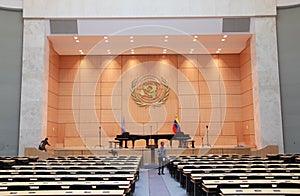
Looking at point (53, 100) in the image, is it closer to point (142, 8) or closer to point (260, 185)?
point (142, 8)

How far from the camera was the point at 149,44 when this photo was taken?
2152cm

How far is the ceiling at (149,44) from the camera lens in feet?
64.9

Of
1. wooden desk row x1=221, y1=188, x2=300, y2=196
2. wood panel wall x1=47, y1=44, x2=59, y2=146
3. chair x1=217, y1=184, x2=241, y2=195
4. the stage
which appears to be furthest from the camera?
wood panel wall x1=47, y1=44, x2=59, y2=146

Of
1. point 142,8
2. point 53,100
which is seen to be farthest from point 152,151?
point 53,100

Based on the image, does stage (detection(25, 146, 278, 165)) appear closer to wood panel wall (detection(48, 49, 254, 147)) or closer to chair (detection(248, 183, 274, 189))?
wood panel wall (detection(48, 49, 254, 147))

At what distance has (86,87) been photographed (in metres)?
23.2

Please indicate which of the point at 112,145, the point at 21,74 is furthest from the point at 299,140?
the point at 21,74

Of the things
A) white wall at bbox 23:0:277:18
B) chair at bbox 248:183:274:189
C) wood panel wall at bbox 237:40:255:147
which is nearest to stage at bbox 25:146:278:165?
wood panel wall at bbox 237:40:255:147

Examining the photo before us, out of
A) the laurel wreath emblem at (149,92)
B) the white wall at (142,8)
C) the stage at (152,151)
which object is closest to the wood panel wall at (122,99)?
the laurel wreath emblem at (149,92)

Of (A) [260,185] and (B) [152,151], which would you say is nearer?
(A) [260,185]

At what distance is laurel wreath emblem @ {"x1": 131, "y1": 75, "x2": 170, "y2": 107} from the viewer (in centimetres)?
2316

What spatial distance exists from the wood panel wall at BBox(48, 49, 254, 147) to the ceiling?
2.23 ft

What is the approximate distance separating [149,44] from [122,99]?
13.8 feet

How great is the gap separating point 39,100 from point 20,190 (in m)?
14.1
